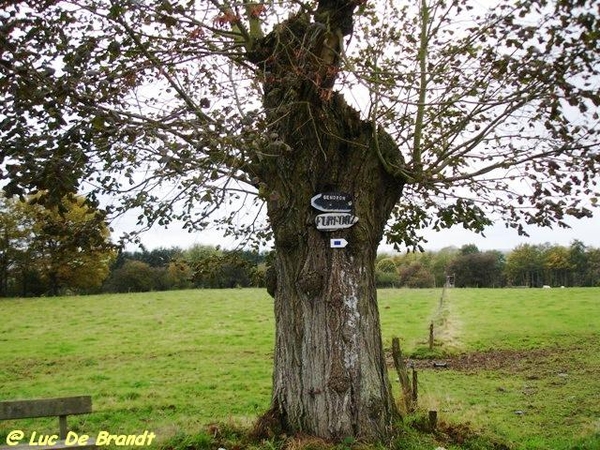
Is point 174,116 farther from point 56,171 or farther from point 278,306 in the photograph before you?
point 278,306

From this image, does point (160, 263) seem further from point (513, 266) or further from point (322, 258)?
point (513, 266)

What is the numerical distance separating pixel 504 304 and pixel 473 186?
26.2 m

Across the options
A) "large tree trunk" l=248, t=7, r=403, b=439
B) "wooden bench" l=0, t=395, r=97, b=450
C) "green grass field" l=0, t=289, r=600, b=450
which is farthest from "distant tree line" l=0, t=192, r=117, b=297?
"green grass field" l=0, t=289, r=600, b=450

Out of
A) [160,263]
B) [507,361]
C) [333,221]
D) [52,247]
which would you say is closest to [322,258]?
[333,221]

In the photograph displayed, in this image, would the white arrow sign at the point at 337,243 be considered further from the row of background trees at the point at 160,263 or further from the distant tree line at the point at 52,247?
the distant tree line at the point at 52,247

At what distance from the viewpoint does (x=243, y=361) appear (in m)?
18.8

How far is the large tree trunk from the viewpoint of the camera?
6871 millimetres

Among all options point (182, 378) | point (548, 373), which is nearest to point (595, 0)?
point (548, 373)

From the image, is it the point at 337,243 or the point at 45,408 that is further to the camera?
the point at 337,243

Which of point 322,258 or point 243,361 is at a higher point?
point 322,258

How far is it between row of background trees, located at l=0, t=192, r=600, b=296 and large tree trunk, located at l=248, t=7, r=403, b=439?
83.3 inches

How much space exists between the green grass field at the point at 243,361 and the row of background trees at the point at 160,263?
2.64m

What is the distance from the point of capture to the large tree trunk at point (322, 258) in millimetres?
6871

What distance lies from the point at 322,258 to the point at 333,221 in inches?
19.3
